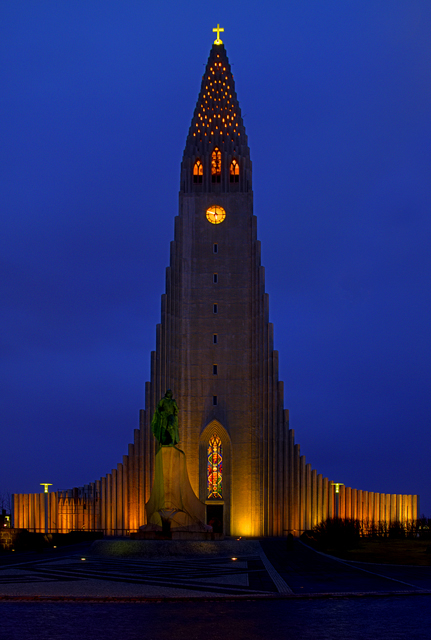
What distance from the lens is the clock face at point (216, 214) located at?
49.9m

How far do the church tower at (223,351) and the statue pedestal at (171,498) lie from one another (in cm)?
1658

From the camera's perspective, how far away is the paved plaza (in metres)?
13.1

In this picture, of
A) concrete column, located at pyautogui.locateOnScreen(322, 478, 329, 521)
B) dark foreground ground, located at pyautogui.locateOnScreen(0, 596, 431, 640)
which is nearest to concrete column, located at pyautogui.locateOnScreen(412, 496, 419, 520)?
concrete column, located at pyautogui.locateOnScreen(322, 478, 329, 521)

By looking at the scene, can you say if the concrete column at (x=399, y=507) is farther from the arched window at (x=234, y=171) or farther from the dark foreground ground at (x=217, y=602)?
the dark foreground ground at (x=217, y=602)

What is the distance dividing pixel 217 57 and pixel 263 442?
2571cm

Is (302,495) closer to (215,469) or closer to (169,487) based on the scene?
(215,469)

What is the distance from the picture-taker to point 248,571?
1834 cm

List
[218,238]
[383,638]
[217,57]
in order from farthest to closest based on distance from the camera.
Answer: [217,57] → [218,238] → [383,638]

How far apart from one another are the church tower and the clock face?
63 mm

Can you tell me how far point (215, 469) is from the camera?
1870 inches

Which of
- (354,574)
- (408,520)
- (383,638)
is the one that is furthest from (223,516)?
(383,638)

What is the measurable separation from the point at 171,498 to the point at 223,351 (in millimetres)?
19507

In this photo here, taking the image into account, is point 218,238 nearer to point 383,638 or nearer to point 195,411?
point 195,411

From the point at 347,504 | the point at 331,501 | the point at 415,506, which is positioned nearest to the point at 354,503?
the point at 347,504
